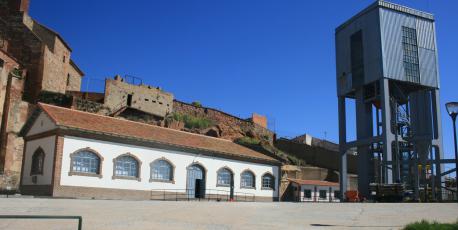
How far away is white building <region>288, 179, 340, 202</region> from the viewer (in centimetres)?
4519

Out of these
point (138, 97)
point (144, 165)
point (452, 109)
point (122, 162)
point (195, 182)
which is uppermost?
point (138, 97)

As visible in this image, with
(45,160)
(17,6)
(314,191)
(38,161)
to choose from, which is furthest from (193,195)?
(17,6)

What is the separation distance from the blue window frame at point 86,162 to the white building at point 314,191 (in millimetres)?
21781

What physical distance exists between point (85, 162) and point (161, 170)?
6021 mm

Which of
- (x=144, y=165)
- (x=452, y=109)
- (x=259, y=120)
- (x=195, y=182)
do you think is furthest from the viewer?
(x=259, y=120)

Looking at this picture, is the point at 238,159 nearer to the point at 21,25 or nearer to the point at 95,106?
the point at 95,106

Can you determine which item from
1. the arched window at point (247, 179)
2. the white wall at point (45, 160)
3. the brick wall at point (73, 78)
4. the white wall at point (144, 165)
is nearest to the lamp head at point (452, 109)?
the white wall at point (144, 165)

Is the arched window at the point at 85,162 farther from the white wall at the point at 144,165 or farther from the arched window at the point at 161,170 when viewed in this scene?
the arched window at the point at 161,170

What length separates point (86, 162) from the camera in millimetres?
29000

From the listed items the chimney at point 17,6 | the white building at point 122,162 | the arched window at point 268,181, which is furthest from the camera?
the chimney at point 17,6

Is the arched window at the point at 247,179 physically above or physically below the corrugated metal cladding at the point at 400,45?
below

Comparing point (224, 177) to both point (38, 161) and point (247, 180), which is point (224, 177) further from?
point (38, 161)

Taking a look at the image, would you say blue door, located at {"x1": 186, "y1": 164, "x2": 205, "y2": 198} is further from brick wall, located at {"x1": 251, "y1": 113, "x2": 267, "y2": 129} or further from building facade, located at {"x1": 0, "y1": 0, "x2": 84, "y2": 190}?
brick wall, located at {"x1": 251, "y1": 113, "x2": 267, "y2": 129}

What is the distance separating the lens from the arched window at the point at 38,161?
29481 millimetres
